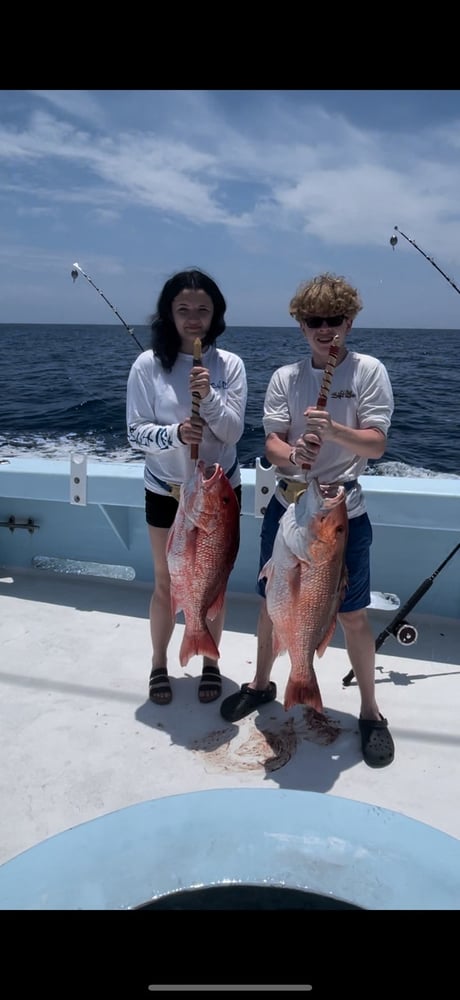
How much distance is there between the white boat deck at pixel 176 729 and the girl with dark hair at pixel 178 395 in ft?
3.20

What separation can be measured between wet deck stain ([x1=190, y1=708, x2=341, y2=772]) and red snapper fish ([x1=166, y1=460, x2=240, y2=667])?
559mm

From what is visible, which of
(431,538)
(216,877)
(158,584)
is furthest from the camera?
(431,538)

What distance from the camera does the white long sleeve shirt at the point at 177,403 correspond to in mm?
2914

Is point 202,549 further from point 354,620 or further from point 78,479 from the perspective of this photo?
point 78,479

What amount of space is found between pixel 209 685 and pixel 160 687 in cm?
26

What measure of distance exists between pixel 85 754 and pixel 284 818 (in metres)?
1.50

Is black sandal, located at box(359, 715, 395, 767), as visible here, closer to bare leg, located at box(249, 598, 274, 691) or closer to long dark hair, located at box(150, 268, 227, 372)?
bare leg, located at box(249, 598, 274, 691)

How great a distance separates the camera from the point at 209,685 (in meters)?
3.47

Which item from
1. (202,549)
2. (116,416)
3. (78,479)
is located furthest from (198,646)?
(116,416)

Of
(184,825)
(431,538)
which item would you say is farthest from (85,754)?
(431,538)

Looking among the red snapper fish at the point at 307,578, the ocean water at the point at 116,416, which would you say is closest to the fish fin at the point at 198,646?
the red snapper fish at the point at 307,578

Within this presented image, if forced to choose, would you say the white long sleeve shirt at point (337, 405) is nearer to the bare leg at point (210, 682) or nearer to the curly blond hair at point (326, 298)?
the curly blond hair at point (326, 298)
